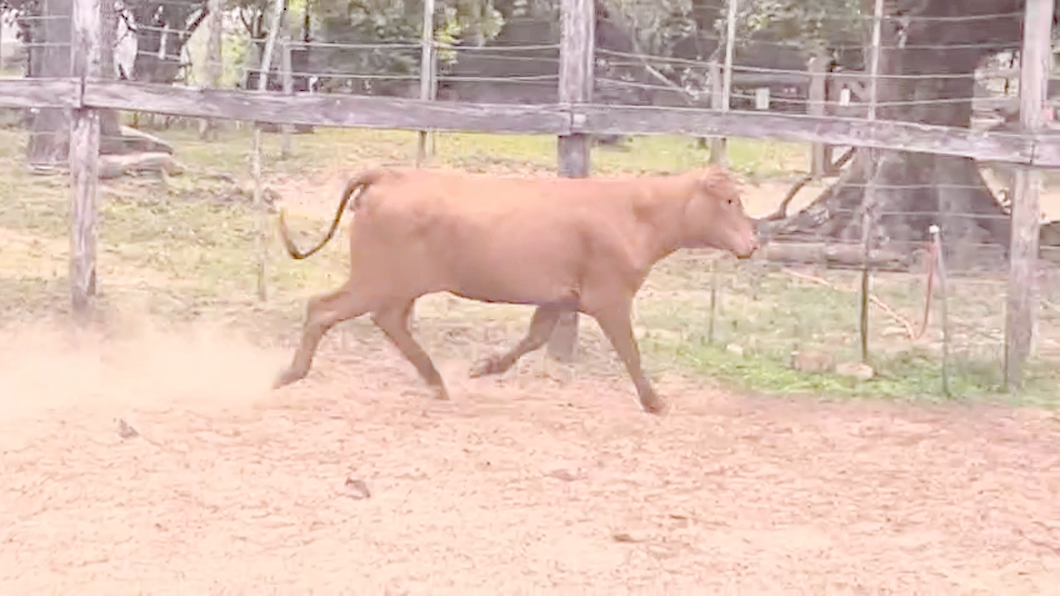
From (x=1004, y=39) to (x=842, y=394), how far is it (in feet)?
21.6

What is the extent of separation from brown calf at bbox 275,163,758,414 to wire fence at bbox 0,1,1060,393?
1075 mm

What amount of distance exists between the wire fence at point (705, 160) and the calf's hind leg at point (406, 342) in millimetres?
1528

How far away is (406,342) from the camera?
22.9 ft

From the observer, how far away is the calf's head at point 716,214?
22.4 ft

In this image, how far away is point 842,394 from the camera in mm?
7309

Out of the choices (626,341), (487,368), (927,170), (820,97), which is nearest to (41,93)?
(487,368)

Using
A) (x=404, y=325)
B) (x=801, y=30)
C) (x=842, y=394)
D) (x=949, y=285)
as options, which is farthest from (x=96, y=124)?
(x=801, y=30)

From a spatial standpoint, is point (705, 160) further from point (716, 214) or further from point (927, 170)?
point (716, 214)

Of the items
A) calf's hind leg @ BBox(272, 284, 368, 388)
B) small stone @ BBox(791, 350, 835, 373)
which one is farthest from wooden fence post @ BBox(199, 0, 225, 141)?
small stone @ BBox(791, 350, 835, 373)

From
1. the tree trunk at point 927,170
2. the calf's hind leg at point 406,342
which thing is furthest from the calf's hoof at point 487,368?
the tree trunk at point 927,170

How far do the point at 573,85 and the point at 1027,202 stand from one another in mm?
2403

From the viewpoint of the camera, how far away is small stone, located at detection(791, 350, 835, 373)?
7.79m

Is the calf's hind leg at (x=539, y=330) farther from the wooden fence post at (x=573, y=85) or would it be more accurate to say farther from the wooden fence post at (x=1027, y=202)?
the wooden fence post at (x=1027, y=202)

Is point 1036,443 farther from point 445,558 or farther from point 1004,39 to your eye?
point 1004,39
